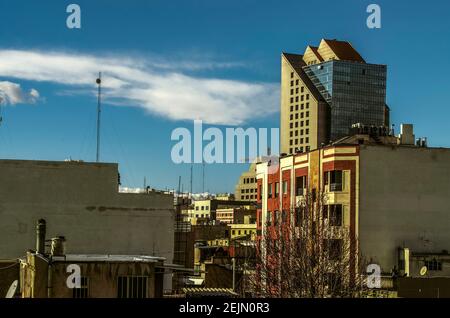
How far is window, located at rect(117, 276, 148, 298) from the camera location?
2659 centimetres

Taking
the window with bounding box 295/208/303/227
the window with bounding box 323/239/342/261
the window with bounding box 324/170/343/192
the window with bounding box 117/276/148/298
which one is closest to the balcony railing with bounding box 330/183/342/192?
the window with bounding box 324/170/343/192

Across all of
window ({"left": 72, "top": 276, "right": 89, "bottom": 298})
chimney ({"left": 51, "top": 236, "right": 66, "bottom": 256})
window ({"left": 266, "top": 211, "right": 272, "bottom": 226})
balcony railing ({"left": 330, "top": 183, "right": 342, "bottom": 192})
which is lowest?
window ({"left": 72, "top": 276, "right": 89, "bottom": 298})

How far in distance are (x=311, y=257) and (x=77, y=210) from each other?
47.8 ft

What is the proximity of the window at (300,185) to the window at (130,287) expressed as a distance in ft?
97.3

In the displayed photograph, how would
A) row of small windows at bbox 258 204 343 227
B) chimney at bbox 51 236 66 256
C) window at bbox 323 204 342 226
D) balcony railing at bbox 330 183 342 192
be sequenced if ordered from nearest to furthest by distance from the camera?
chimney at bbox 51 236 66 256, row of small windows at bbox 258 204 343 227, window at bbox 323 204 342 226, balcony railing at bbox 330 183 342 192

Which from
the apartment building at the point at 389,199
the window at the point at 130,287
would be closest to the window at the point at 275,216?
the apartment building at the point at 389,199

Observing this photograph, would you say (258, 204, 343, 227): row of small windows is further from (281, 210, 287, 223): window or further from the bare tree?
(281, 210, 287, 223): window

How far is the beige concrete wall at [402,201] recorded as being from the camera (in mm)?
49938

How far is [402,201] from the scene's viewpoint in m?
50.9

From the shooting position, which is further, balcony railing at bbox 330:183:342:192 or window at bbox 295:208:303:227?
window at bbox 295:208:303:227

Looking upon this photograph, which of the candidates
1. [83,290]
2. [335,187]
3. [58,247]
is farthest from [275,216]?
[83,290]

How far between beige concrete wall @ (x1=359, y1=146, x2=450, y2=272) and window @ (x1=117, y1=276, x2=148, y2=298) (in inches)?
1008

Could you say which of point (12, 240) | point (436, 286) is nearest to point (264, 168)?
point (12, 240)

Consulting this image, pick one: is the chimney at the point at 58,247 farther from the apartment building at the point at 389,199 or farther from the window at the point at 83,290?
the apartment building at the point at 389,199
